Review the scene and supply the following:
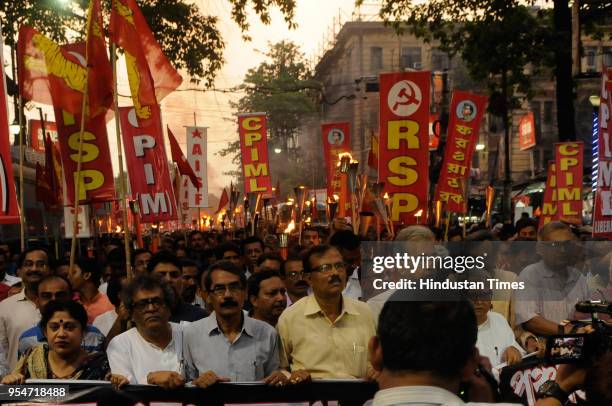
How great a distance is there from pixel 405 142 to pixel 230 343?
6034mm

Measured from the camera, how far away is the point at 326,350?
467cm

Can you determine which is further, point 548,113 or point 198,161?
point 548,113

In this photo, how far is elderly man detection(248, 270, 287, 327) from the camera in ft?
18.4

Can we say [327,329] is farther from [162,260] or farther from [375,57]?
[375,57]

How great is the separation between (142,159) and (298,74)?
49714 millimetres

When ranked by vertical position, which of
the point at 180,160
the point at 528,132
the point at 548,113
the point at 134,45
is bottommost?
the point at 180,160

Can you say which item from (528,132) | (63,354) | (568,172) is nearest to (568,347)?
(63,354)

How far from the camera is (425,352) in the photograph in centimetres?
221

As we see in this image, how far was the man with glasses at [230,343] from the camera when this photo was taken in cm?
465

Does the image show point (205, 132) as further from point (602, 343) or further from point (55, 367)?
point (602, 343)

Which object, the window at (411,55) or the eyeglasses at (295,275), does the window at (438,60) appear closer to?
the window at (411,55)

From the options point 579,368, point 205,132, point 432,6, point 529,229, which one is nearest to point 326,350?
point 579,368

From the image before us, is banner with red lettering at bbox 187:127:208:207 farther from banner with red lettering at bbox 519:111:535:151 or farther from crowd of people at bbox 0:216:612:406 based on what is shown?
banner with red lettering at bbox 519:111:535:151

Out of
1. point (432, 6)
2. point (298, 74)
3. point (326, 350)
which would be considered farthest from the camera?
point (298, 74)
